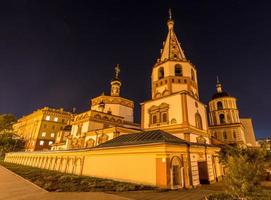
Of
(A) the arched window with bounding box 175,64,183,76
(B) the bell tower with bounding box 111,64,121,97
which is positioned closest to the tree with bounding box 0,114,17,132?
(B) the bell tower with bounding box 111,64,121,97

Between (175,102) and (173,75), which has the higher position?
(173,75)

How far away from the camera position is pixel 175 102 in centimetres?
1920

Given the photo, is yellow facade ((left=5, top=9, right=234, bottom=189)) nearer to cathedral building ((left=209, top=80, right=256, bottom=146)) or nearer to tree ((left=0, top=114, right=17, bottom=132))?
tree ((left=0, top=114, right=17, bottom=132))

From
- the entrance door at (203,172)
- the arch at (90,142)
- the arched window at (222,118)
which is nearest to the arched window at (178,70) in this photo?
the entrance door at (203,172)

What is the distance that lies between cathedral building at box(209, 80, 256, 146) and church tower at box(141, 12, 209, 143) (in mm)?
17929

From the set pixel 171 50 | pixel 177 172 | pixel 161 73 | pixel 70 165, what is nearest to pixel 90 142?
pixel 70 165

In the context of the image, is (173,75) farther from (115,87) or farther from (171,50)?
(115,87)

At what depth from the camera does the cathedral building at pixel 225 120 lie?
3466 cm

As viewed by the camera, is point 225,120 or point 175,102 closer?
point 175,102

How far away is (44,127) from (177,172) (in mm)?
55793

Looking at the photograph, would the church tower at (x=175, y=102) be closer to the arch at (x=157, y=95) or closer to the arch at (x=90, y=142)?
the arch at (x=157, y=95)

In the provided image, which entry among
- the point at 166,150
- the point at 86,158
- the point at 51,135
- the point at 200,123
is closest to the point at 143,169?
the point at 166,150

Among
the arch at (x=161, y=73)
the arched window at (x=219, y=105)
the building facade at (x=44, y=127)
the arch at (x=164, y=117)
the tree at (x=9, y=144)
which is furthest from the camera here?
the building facade at (x=44, y=127)

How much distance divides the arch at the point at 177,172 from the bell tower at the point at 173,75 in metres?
10.9
